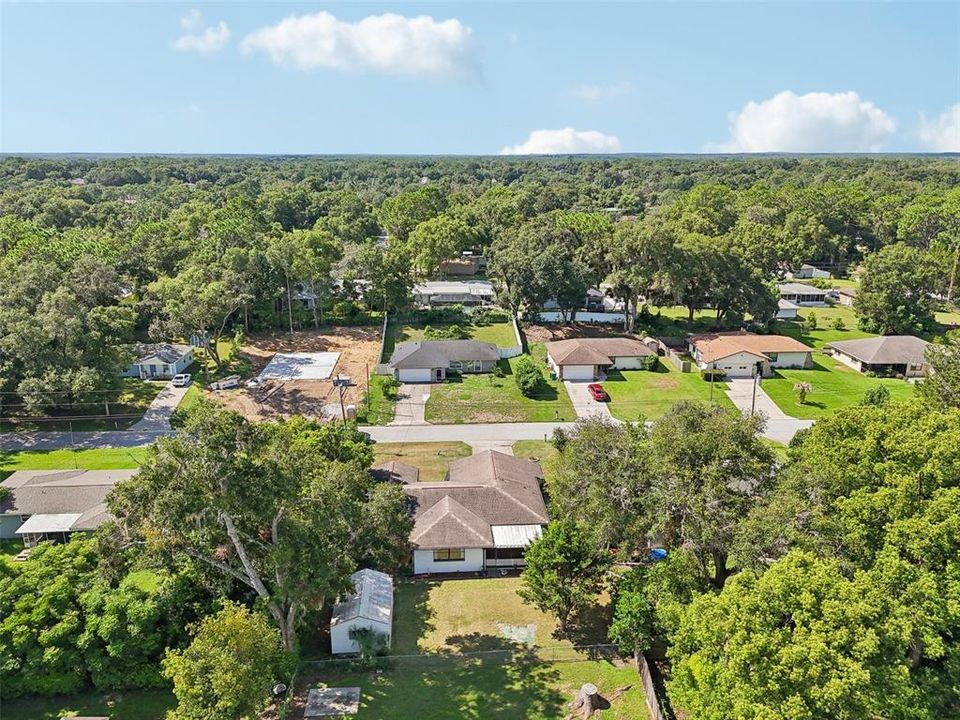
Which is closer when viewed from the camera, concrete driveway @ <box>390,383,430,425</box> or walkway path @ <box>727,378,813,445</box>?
walkway path @ <box>727,378,813,445</box>

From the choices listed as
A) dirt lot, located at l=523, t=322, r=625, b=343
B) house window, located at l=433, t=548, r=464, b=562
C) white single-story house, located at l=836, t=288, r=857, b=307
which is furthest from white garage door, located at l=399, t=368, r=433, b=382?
white single-story house, located at l=836, t=288, r=857, b=307

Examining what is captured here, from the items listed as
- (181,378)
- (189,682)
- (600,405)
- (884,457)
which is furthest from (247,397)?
(884,457)

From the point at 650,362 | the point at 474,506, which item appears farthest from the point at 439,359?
the point at 474,506

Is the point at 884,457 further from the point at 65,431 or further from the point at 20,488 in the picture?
the point at 65,431

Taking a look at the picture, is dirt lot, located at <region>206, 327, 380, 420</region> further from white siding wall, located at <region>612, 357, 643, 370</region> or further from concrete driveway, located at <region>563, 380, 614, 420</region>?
white siding wall, located at <region>612, 357, 643, 370</region>

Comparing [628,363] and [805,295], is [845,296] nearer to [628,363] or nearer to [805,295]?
[805,295]
